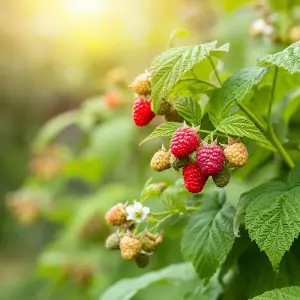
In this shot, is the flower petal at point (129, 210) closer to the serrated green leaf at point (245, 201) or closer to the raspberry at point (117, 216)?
the raspberry at point (117, 216)

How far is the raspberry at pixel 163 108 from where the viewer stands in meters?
1.16

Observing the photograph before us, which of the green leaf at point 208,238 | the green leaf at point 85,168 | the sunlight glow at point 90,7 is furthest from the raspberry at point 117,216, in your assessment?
the sunlight glow at point 90,7

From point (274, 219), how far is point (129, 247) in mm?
252

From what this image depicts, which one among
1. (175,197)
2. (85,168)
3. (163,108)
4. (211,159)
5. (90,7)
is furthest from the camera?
(90,7)

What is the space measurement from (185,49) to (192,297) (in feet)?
1.82

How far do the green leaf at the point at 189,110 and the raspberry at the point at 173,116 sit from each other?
0.04 metres

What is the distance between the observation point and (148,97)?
1.18 m

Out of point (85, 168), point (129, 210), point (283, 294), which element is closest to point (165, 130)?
point (129, 210)

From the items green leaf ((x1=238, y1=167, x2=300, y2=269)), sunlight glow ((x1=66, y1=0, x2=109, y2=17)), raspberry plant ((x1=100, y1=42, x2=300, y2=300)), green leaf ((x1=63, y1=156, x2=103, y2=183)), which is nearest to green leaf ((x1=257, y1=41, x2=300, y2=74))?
raspberry plant ((x1=100, y1=42, x2=300, y2=300))

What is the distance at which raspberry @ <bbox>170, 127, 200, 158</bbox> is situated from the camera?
1058mm

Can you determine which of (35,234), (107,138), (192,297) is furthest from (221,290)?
(35,234)

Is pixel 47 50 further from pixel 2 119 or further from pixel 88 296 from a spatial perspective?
pixel 88 296

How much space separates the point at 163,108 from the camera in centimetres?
116

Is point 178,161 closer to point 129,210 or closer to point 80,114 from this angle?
point 129,210
